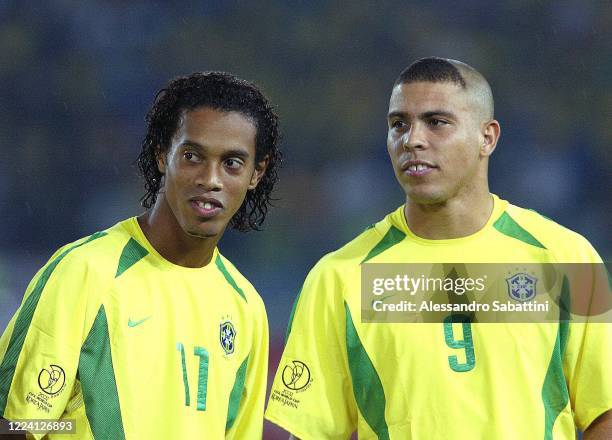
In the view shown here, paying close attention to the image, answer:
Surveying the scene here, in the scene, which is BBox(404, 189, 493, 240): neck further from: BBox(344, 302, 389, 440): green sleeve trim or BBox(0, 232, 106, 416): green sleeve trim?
BBox(0, 232, 106, 416): green sleeve trim

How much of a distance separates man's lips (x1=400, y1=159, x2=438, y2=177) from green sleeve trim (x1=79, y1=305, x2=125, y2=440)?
1.27 metres

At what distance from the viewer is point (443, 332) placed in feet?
13.6

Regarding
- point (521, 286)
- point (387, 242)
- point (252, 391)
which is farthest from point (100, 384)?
point (521, 286)

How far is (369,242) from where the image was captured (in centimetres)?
437

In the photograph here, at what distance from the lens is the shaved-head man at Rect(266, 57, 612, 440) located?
4.02m

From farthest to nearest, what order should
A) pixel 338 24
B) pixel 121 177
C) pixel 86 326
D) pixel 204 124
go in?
pixel 338 24, pixel 121 177, pixel 204 124, pixel 86 326

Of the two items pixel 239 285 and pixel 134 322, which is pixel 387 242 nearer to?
pixel 239 285

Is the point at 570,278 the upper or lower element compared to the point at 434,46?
lower

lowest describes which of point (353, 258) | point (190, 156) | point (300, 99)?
point (353, 258)

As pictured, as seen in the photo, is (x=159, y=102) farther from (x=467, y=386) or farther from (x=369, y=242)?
(x=467, y=386)

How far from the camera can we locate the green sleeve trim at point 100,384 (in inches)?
156

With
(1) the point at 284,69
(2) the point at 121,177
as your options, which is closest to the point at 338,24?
(1) the point at 284,69

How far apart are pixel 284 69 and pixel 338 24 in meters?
0.72

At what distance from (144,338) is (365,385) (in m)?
0.86
